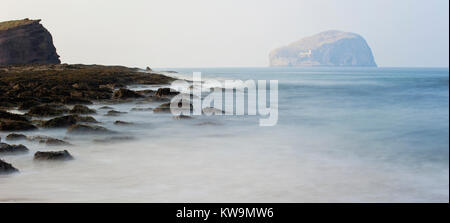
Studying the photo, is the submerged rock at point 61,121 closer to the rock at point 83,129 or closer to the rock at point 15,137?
the rock at point 83,129

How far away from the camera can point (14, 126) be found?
9398 millimetres

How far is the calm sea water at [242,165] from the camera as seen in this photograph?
19.4ft

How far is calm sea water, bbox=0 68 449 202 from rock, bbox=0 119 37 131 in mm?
359

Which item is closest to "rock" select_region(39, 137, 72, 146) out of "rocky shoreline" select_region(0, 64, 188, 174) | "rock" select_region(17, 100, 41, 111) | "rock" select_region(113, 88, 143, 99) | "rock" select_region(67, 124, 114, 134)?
"rocky shoreline" select_region(0, 64, 188, 174)

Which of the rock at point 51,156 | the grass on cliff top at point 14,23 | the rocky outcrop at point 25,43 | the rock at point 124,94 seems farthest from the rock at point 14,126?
the grass on cliff top at point 14,23

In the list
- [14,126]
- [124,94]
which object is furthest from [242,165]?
[124,94]

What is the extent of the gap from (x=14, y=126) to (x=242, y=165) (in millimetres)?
5082

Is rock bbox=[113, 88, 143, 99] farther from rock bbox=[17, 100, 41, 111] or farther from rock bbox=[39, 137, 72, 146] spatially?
rock bbox=[39, 137, 72, 146]

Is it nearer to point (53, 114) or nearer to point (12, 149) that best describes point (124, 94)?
point (53, 114)

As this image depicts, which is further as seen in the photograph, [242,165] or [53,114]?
[53,114]

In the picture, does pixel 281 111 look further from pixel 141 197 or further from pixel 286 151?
pixel 141 197

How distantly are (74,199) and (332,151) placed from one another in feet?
16.9

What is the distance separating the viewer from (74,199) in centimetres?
558

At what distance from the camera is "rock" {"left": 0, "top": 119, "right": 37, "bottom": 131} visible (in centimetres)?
925
